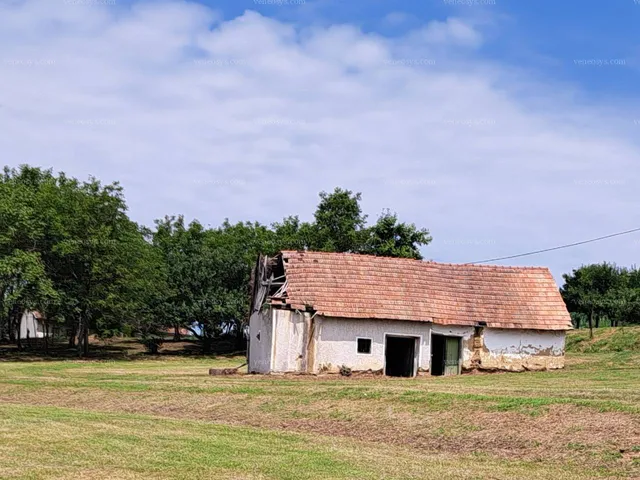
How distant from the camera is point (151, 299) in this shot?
52156 millimetres

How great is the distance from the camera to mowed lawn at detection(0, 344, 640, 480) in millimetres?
12133

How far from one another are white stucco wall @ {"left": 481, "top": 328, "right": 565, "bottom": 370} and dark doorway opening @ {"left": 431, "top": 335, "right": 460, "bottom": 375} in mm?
1146

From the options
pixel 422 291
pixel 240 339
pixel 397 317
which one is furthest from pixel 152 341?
pixel 397 317

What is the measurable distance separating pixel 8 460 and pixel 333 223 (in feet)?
138

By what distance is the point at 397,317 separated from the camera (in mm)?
33125

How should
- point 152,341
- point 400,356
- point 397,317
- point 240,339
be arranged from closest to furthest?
point 397,317 < point 400,356 < point 152,341 < point 240,339

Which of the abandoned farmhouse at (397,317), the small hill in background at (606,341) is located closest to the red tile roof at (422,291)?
the abandoned farmhouse at (397,317)

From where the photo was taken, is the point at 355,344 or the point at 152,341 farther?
the point at 152,341

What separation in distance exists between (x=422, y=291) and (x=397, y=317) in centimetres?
243

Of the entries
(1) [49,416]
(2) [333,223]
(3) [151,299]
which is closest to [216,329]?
(3) [151,299]

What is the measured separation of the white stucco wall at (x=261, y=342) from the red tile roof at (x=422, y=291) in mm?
1543

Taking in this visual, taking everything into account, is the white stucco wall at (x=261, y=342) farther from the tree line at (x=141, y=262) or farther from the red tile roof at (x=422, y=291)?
the tree line at (x=141, y=262)

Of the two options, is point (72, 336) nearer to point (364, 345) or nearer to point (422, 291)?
point (364, 345)

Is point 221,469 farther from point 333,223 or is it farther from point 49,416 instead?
point 333,223
